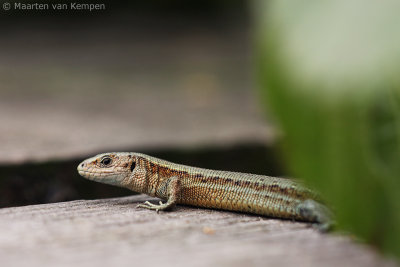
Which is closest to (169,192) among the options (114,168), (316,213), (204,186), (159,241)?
(204,186)

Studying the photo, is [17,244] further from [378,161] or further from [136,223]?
[378,161]

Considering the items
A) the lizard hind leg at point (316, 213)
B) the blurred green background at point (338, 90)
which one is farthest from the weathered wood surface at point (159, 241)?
the blurred green background at point (338, 90)

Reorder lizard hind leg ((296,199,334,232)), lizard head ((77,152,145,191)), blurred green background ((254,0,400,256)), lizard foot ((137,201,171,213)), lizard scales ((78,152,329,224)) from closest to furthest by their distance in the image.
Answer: blurred green background ((254,0,400,256)), lizard hind leg ((296,199,334,232)), lizard foot ((137,201,171,213)), lizard scales ((78,152,329,224)), lizard head ((77,152,145,191))

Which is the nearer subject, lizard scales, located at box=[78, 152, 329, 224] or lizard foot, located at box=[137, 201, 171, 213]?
lizard foot, located at box=[137, 201, 171, 213]

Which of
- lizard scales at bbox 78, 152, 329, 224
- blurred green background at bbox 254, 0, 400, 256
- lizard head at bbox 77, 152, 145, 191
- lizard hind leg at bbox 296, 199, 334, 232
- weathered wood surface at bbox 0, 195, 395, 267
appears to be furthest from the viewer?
lizard head at bbox 77, 152, 145, 191

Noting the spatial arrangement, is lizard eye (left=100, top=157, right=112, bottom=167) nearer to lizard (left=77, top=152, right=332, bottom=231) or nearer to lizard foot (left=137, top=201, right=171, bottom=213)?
lizard (left=77, top=152, right=332, bottom=231)

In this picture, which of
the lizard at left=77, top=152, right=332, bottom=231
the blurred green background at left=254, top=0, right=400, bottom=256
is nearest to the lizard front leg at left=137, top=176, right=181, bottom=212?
the lizard at left=77, top=152, right=332, bottom=231

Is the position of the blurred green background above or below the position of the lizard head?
above

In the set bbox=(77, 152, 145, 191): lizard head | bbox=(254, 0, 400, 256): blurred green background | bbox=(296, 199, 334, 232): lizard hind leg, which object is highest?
bbox=(254, 0, 400, 256): blurred green background
